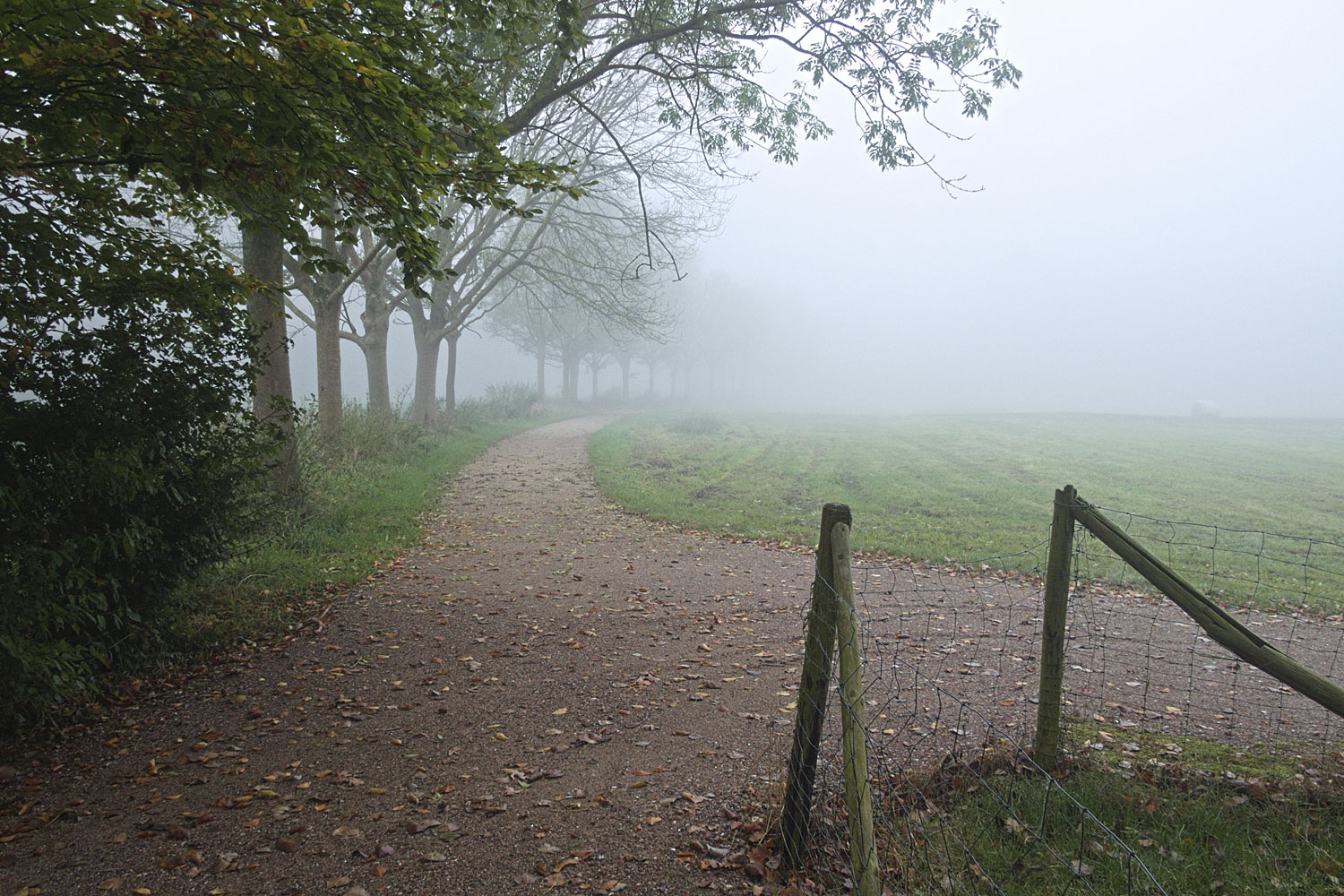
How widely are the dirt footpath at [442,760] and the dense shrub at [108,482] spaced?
26.1 inches

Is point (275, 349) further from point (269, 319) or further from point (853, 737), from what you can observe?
point (853, 737)

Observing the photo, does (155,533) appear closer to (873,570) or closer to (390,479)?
(873,570)

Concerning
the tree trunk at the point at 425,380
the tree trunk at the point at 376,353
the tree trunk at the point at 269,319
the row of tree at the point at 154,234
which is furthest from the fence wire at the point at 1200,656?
the tree trunk at the point at 425,380

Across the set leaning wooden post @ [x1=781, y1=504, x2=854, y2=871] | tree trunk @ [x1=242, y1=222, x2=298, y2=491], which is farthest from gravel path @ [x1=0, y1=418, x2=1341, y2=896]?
tree trunk @ [x1=242, y1=222, x2=298, y2=491]

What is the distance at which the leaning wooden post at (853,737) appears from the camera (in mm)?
2500

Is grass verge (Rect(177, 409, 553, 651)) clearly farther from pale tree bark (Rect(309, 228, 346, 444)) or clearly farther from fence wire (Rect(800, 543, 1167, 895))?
fence wire (Rect(800, 543, 1167, 895))

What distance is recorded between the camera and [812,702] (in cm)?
325

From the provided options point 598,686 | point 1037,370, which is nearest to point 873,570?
point 598,686

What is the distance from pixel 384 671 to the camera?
17.9ft

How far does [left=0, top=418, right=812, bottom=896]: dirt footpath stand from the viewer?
10.6ft

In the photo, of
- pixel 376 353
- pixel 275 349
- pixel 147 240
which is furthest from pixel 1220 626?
pixel 376 353

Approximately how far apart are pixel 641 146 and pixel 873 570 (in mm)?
12651

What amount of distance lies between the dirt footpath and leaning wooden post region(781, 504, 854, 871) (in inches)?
11.9

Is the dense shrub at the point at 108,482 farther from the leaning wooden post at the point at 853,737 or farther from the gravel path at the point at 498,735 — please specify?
the leaning wooden post at the point at 853,737
